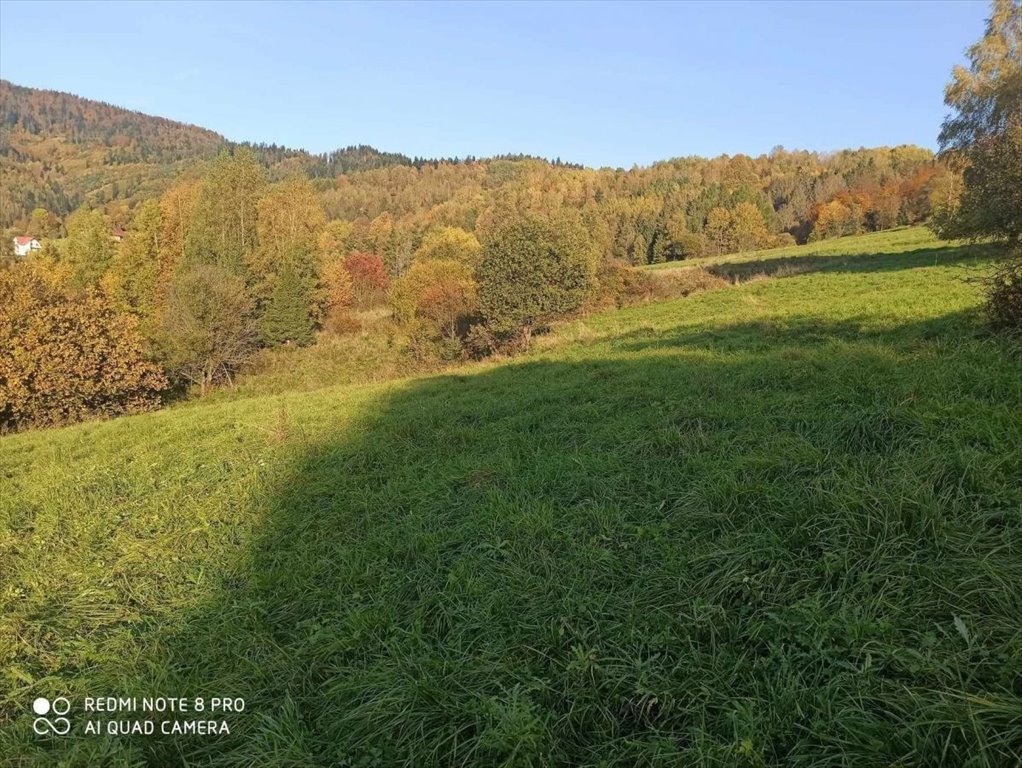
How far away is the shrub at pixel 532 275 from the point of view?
98.8 feet

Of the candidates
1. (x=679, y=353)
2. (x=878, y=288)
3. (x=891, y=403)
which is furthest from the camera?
(x=878, y=288)

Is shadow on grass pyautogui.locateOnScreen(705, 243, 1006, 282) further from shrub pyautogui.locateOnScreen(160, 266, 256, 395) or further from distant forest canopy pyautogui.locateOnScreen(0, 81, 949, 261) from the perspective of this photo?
shrub pyautogui.locateOnScreen(160, 266, 256, 395)

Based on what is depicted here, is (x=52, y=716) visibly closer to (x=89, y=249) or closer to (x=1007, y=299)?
(x=1007, y=299)

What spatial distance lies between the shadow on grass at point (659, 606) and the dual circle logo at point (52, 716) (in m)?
0.39

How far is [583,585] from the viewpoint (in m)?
4.02

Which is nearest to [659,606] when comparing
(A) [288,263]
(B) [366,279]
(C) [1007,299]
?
(C) [1007,299]

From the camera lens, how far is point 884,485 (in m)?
4.25

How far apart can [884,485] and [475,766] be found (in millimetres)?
3530

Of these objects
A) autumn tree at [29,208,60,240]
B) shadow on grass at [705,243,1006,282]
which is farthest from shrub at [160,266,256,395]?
autumn tree at [29,208,60,240]

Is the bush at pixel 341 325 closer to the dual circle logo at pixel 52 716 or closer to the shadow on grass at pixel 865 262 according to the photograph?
the shadow on grass at pixel 865 262

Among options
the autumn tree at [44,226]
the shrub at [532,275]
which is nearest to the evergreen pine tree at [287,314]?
the shrub at [532,275]

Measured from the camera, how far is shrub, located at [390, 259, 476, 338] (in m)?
36.9

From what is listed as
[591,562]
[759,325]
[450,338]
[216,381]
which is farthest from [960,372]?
[216,381]

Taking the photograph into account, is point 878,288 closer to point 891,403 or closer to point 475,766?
point 891,403
